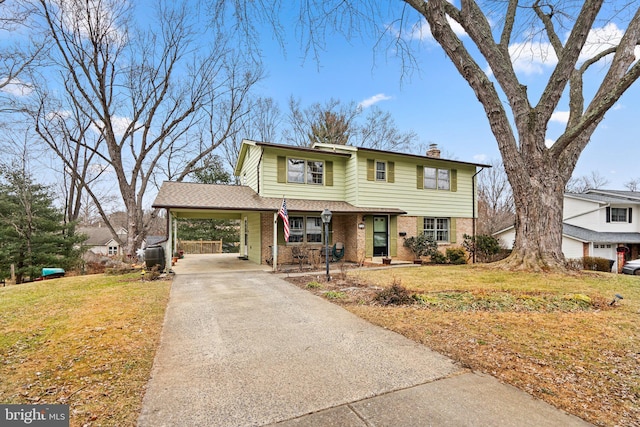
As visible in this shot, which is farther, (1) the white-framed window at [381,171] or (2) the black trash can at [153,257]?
(1) the white-framed window at [381,171]

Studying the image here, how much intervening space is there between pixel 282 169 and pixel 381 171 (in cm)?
482

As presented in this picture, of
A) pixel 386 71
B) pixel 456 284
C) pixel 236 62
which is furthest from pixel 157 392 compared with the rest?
pixel 236 62

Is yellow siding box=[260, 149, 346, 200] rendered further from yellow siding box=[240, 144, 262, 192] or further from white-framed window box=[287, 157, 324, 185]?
yellow siding box=[240, 144, 262, 192]

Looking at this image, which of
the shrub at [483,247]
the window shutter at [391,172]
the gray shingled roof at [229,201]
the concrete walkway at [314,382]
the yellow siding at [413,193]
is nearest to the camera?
the concrete walkway at [314,382]

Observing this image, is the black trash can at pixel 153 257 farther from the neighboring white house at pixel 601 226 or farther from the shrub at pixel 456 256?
the neighboring white house at pixel 601 226

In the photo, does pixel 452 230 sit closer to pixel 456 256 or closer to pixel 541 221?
→ pixel 456 256

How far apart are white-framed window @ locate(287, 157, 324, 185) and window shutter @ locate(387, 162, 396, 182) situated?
3.26 meters

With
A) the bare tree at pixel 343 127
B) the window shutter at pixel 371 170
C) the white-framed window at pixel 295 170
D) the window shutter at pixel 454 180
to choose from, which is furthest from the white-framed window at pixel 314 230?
the bare tree at pixel 343 127

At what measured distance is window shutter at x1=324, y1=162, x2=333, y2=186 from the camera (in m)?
14.5

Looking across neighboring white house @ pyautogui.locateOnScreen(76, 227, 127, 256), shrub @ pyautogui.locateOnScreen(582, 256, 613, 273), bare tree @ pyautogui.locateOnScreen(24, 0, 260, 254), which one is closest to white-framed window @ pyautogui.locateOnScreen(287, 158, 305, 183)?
bare tree @ pyautogui.locateOnScreen(24, 0, 260, 254)

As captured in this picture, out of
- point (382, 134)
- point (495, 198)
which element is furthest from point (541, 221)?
point (495, 198)

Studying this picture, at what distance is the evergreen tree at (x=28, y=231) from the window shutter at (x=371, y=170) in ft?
54.4

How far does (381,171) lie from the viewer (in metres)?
14.6

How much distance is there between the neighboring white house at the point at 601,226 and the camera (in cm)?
1938
